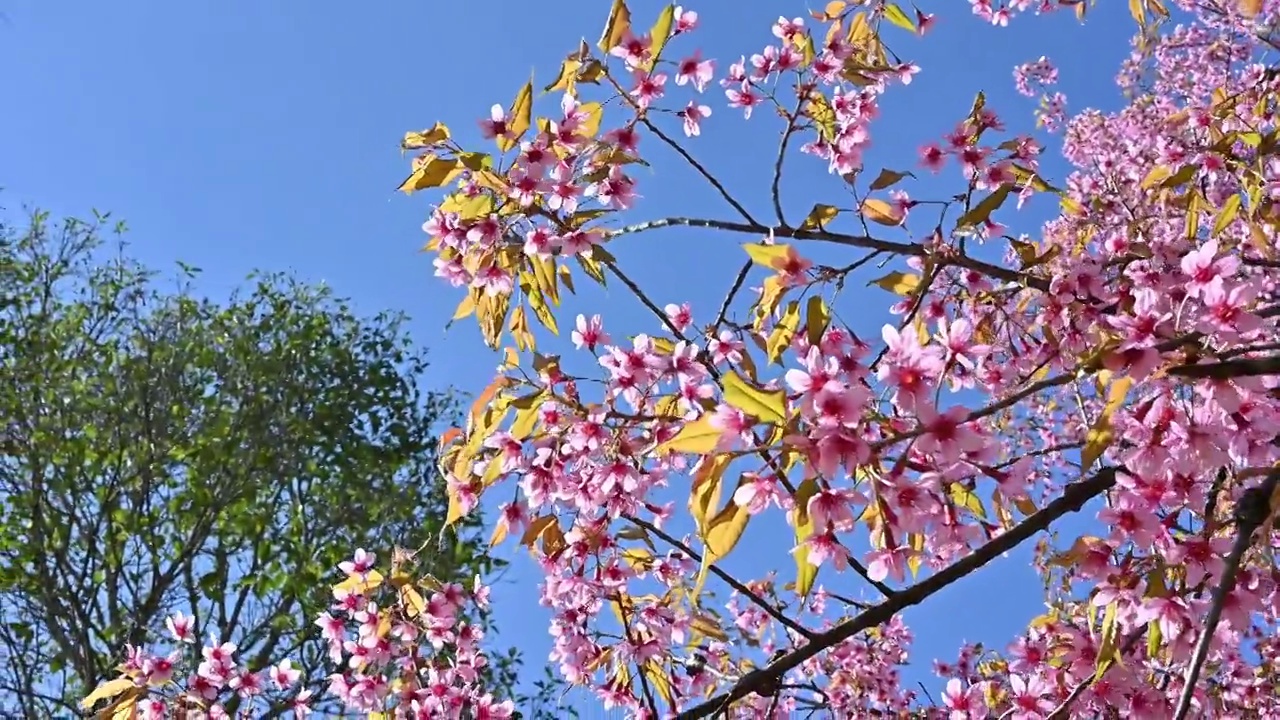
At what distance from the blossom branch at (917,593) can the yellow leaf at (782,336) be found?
16.7 inches

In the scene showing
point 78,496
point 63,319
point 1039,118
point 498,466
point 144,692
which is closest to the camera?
point 498,466

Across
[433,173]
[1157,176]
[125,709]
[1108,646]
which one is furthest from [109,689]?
[1157,176]

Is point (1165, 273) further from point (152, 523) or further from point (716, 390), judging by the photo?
point (152, 523)

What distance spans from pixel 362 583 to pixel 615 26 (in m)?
1.43

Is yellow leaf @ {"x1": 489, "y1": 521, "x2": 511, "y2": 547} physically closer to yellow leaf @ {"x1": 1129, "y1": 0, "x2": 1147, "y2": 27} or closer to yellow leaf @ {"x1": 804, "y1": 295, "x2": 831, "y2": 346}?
yellow leaf @ {"x1": 804, "y1": 295, "x2": 831, "y2": 346}

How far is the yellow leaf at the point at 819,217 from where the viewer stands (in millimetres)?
2059

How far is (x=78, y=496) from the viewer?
21.9 ft

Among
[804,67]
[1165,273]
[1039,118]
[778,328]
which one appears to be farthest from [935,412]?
[1039,118]

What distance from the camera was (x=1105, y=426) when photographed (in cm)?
135

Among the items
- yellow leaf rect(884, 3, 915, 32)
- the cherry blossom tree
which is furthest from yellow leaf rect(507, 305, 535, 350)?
yellow leaf rect(884, 3, 915, 32)

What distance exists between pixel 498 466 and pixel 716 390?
17.3 inches

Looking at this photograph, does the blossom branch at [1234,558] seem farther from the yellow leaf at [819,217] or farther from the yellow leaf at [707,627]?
the yellow leaf at [707,627]

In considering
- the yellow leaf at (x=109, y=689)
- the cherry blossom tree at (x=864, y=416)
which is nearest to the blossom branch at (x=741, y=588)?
the cherry blossom tree at (x=864, y=416)

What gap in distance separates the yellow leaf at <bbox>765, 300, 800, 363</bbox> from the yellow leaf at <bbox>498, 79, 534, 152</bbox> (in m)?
0.70
